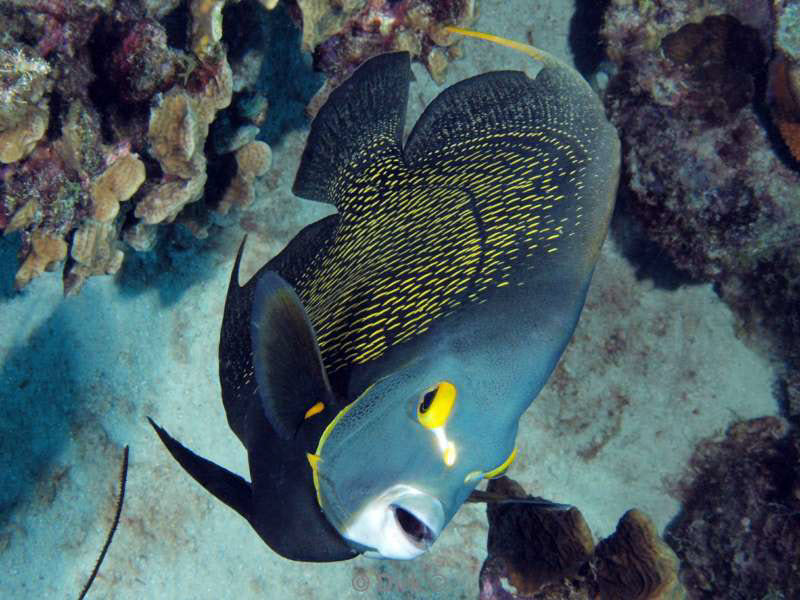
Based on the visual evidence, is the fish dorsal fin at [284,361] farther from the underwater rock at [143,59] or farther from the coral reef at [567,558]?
the coral reef at [567,558]

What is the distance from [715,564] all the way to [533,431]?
5.78 feet

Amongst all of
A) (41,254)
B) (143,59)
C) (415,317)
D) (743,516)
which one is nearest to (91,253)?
(41,254)

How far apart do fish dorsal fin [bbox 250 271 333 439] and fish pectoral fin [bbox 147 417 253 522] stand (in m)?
0.28

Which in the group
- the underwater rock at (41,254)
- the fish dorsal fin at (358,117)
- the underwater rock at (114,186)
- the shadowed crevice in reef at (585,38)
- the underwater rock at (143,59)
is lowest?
the shadowed crevice in reef at (585,38)

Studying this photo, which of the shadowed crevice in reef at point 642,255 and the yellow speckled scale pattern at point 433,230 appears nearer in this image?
the yellow speckled scale pattern at point 433,230

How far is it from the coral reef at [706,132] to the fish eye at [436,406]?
3.48 meters

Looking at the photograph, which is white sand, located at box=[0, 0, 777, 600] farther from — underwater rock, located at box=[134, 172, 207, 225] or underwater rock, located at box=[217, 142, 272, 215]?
underwater rock, located at box=[134, 172, 207, 225]

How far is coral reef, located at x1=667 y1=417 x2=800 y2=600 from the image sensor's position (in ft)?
13.2

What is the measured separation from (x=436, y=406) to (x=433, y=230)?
849 millimetres

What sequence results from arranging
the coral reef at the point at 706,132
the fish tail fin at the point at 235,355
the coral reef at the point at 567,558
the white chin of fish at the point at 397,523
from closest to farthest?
the white chin of fish at the point at 397,523, the fish tail fin at the point at 235,355, the coral reef at the point at 567,558, the coral reef at the point at 706,132

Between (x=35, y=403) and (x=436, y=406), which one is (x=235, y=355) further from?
(x=35, y=403)

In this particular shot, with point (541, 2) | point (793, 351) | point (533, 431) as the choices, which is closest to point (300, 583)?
point (533, 431)

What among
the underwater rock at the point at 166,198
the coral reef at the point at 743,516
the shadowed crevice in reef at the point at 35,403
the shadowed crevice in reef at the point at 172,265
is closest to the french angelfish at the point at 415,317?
the underwater rock at the point at 166,198

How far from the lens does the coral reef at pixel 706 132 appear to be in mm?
3941
